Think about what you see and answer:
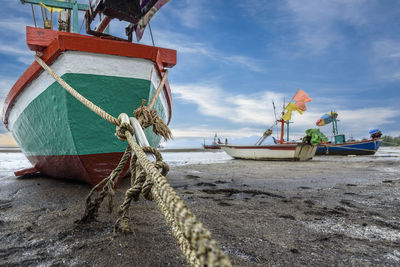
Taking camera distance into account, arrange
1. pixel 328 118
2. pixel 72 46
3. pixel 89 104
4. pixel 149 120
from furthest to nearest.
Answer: pixel 328 118 < pixel 72 46 < pixel 149 120 < pixel 89 104

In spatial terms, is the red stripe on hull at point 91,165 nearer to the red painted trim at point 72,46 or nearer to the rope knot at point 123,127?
the red painted trim at point 72,46

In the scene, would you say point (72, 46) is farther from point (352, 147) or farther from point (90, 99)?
point (352, 147)

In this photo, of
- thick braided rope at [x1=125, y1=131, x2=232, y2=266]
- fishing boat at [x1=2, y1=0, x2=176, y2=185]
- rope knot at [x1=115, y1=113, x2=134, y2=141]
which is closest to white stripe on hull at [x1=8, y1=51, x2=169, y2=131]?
fishing boat at [x1=2, y1=0, x2=176, y2=185]

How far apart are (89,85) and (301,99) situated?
15.8m

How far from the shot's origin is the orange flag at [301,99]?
1554 cm

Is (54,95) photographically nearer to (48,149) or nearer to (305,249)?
(48,149)

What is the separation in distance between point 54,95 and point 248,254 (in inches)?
115

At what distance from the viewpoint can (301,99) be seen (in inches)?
625

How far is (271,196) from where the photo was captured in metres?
2.97

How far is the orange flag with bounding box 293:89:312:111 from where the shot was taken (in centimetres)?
1554

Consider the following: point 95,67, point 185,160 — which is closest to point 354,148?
point 185,160

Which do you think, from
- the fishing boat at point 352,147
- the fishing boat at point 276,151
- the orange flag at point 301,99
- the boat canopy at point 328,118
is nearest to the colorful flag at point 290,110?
the orange flag at point 301,99

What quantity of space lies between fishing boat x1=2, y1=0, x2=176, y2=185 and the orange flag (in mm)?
14347

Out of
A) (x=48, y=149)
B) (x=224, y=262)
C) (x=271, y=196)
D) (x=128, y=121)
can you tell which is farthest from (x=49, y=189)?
(x=224, y=262)
